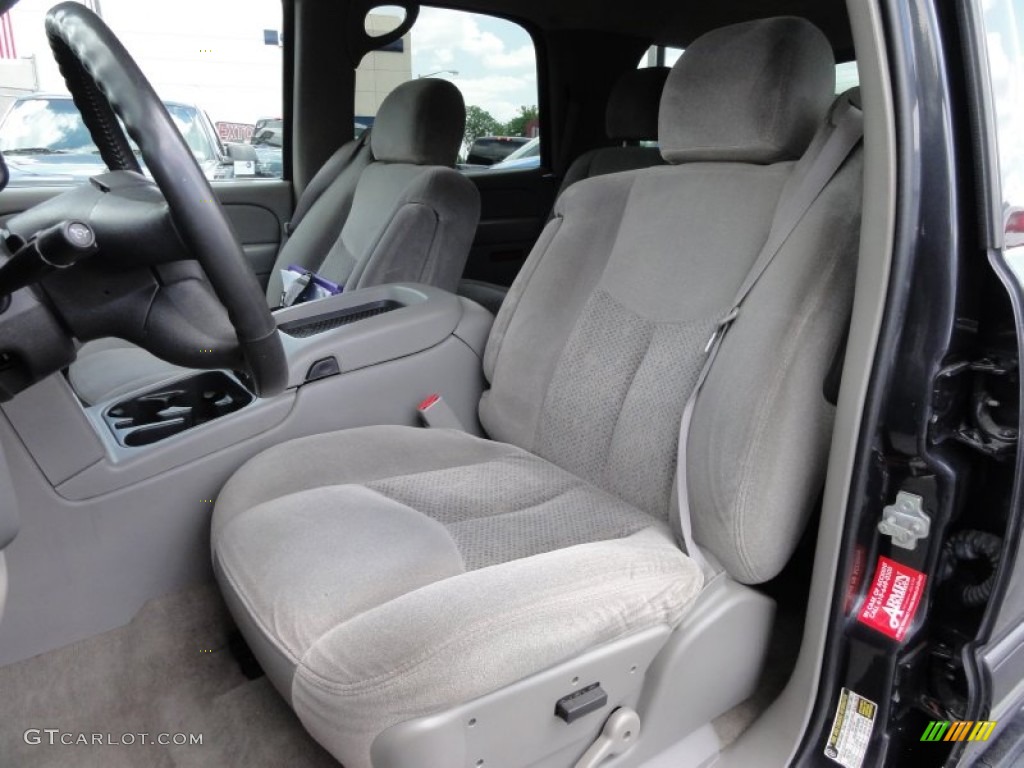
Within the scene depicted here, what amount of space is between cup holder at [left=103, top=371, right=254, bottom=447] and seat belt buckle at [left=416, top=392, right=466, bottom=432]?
339 mm

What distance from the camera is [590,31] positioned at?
3.60 metres

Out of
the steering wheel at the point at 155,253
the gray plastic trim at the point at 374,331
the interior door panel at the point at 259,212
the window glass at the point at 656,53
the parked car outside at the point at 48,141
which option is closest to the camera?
the steering wheel at the point at 155,253

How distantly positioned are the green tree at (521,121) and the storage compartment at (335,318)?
7.05 ft

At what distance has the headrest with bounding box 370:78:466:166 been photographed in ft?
7.70

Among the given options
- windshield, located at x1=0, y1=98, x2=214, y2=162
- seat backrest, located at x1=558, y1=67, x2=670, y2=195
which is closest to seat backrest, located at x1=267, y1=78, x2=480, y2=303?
windshield, located at x1=0, y1=98, x2=214, y2=162

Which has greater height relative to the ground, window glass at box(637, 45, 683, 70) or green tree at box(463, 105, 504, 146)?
window glass at box(637, 45, 683, 70)

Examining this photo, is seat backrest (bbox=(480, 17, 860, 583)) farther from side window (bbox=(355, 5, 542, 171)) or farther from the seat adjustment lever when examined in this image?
side window (bbox=(355, 5, 542, 171))

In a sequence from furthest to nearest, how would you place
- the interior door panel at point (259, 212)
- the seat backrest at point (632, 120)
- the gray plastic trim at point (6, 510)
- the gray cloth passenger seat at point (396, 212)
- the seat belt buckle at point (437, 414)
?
1. the seat backrest at point (632, 120)
2. the interior door panel at point (259, 212)
3. the gray cloth passenger seat at point (396, 212)
4. the seat belt buckle at point (437, 414)
5. the gray plastic trim at point (6, 510)

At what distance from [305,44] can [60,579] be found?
6.78ft

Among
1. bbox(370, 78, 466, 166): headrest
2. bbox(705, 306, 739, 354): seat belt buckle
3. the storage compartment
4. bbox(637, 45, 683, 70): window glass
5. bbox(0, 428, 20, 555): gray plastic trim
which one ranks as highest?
bbox(637, 45, 683, 70): window glass

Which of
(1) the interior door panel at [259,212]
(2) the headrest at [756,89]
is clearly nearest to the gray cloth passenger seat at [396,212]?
(1) the interior door panel at [259,212]

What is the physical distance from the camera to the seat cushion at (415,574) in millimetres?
908

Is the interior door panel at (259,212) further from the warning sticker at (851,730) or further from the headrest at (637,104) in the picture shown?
the warning sticker at (851,730)

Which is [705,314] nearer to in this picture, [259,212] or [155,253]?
[155,253]
